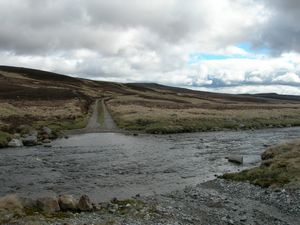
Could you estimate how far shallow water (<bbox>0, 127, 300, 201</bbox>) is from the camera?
27.0m

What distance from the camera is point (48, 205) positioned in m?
20.0

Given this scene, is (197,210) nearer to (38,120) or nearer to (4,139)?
(4,139)

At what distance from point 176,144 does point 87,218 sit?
3324cm

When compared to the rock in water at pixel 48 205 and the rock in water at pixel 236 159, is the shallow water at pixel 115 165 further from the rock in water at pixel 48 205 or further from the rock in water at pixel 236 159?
the rock in water at pixel 48 205

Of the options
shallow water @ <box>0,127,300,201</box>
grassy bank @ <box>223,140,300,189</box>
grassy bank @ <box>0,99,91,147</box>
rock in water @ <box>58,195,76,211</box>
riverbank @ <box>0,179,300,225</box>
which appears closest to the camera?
riverbank @ <box>0,179,300,225</box>

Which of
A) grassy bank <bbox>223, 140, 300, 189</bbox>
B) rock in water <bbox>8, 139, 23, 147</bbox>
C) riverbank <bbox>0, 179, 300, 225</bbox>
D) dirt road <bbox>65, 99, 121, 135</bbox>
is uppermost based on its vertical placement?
grassy bank <bbox>223, 140, 300, 189</bbox>

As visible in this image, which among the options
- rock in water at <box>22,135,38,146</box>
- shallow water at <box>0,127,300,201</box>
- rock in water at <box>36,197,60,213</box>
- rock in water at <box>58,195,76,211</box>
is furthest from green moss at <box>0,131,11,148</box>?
rock in water at <box>58,195,76,211</box>

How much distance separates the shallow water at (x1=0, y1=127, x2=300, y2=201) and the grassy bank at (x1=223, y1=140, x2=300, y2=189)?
315cm

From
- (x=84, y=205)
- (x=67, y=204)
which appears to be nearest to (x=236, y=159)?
(x=84, y=205)

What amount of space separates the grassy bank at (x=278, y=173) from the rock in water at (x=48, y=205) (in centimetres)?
1456

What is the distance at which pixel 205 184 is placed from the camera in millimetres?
28078

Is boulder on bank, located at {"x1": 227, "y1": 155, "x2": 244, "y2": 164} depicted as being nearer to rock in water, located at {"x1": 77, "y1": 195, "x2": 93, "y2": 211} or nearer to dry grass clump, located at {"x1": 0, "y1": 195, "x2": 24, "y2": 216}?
rock in water, located at {"x1": 77, "y1": 195, "x2": 93, "y2": 211}

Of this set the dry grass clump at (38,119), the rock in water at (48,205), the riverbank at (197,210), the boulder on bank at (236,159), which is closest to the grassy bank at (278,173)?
the riverbank at (197,210)

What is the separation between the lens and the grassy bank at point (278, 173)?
85.8 feet
